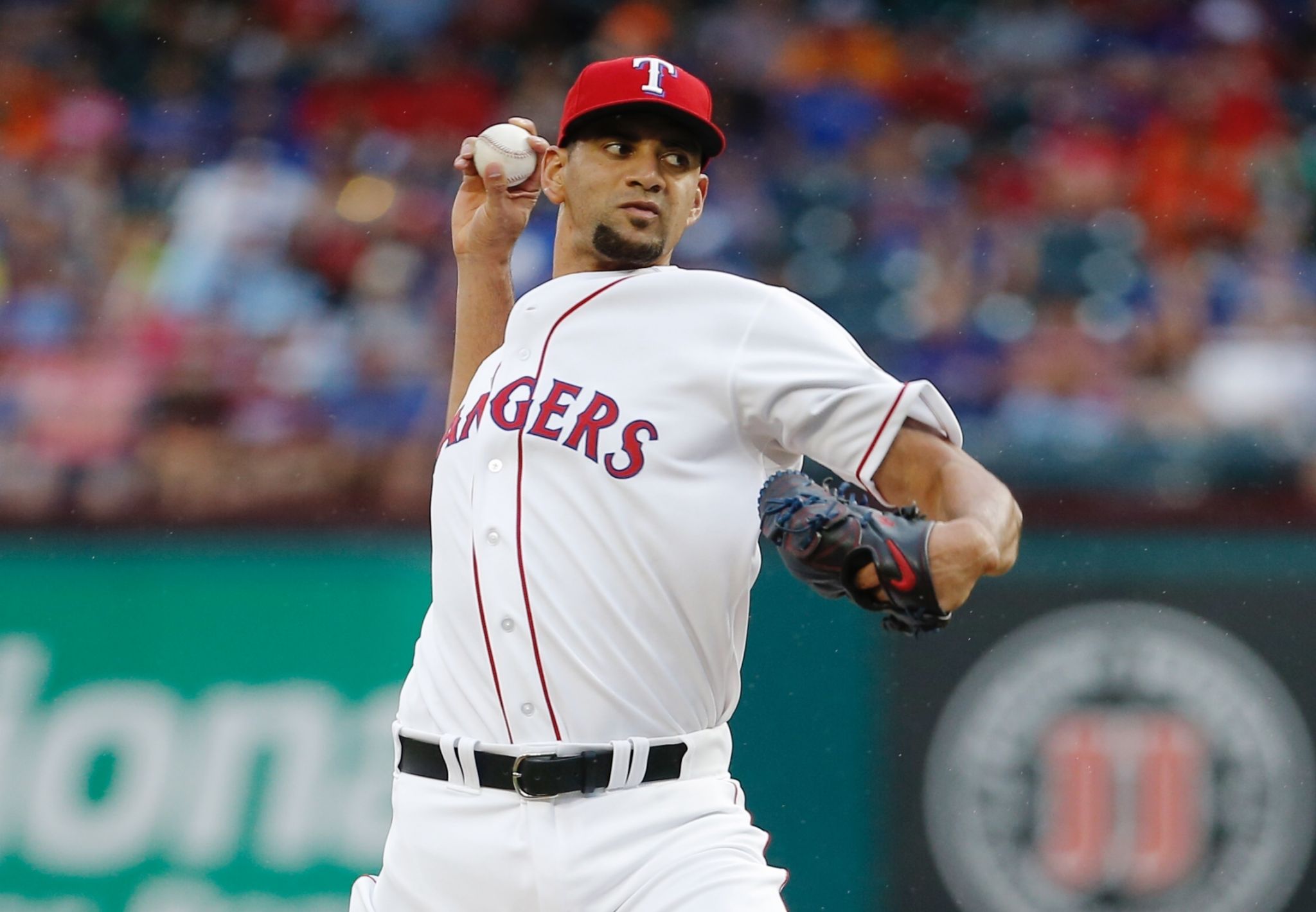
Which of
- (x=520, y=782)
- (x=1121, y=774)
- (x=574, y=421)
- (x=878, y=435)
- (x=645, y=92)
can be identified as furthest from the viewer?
(x=1121, y=774)

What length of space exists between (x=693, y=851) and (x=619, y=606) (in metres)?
0.38

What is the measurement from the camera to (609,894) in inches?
98.7

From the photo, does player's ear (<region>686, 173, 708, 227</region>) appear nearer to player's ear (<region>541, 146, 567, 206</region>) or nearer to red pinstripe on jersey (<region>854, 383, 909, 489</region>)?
player's ear (<region>541, 146, 567, 206</region>)

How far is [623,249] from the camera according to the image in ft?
9.36

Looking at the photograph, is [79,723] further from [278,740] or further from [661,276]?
[661,276]

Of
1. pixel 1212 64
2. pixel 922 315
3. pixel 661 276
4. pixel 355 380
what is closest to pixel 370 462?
pixel 355 380

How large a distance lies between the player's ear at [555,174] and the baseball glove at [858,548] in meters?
0.90

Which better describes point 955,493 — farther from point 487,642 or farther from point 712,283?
point 487,642

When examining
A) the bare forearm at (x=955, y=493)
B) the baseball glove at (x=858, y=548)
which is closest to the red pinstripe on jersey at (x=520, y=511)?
the baseball glove at (x=858, y=548)

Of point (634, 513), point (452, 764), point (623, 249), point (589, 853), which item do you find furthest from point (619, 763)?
point (623, 249)

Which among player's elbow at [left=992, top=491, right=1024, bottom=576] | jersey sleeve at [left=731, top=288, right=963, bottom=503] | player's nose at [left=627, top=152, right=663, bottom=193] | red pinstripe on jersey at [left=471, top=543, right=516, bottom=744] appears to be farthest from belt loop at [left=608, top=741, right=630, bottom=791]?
player's nose at [left=627, top=152, right=663, bottom=193]

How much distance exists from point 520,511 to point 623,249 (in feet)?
1.63

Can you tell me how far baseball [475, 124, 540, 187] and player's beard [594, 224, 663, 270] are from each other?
17.5 inches

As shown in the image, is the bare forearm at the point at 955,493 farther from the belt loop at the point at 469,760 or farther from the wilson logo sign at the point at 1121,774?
the wilson logo sign at the point at 1121,774
